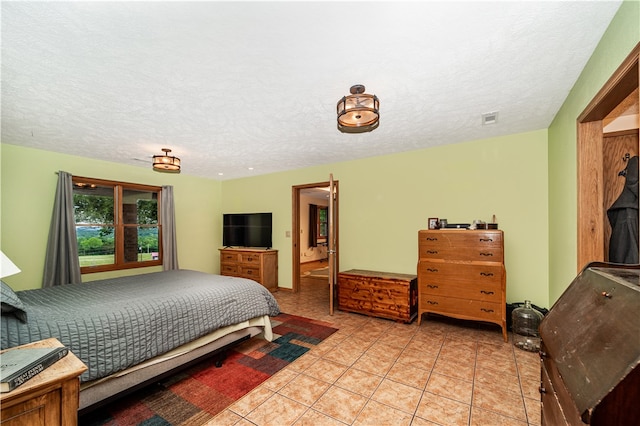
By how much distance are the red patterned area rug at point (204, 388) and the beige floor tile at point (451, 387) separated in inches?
49.3

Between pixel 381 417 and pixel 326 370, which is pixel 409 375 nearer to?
pixel 381 417

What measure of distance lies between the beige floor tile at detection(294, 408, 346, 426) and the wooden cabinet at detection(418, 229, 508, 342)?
80.6 inches

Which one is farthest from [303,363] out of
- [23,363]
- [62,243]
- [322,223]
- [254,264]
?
[322,223]

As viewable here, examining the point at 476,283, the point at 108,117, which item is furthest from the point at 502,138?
the point at 108,117

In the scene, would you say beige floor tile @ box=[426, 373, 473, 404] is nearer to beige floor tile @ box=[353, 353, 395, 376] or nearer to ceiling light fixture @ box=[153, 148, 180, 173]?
beige floor tile @ box=[353, 353, 395, 376]

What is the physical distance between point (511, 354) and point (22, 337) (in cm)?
396

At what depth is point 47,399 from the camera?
1150 mm

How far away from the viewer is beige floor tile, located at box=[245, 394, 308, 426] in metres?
1.77

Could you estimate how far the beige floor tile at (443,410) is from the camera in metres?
1.78

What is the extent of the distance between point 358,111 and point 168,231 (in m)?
4.79

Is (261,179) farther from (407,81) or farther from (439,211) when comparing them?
(407,81)

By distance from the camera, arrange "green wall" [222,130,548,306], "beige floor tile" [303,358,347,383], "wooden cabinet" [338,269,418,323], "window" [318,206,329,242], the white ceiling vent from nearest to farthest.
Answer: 1. "beige floor tile" [303,358,347,383]
2. the white ceiling vent
3. "green wall" [222,130,548,306]
4. "wooden cabinet" [338,269,418,323]
5. "window" [318,206,329,242]

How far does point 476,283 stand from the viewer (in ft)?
10.2

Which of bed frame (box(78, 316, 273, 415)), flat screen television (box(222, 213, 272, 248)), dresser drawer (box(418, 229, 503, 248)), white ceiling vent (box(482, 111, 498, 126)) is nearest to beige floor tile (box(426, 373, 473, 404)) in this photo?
dresser drawer (box(418, 229, 503, 248))
